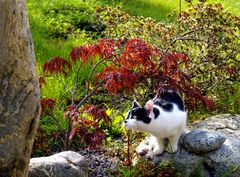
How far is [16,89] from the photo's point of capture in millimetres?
3627

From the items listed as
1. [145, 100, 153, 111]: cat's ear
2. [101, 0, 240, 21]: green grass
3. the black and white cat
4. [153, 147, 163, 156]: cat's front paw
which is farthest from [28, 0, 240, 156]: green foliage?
[101, 0, 240, 21]: green grass

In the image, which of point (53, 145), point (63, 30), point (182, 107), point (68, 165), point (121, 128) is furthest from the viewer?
point (63, 30)

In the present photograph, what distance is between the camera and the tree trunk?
3484 mm

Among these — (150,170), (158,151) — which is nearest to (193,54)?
(158,151)

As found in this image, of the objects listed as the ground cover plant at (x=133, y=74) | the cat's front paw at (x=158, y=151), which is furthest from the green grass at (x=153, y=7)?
the cat's front paw at (x=158, y=151)

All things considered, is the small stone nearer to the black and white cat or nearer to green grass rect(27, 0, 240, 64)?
the black and white cat

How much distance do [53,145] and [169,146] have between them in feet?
4.17

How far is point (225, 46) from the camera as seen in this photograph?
248 inches

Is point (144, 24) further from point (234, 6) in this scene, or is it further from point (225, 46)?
point (234, 6)

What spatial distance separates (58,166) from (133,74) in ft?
3.37

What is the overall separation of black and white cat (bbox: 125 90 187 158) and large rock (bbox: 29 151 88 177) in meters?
0.51

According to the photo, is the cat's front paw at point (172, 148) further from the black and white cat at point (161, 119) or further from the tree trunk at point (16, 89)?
the tree trunk at point (16, 89)

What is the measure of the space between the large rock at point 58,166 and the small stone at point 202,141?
101cm

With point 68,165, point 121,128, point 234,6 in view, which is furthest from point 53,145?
point 234,6
